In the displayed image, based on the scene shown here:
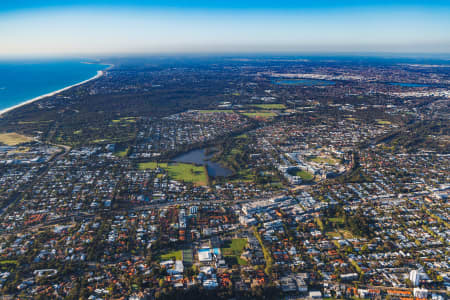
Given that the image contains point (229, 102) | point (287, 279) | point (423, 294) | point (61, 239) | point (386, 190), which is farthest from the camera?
point (229, 102)

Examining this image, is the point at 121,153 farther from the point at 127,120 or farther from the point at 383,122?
the point at 383,122

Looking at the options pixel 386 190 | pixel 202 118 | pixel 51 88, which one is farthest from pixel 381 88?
pixel 51 88

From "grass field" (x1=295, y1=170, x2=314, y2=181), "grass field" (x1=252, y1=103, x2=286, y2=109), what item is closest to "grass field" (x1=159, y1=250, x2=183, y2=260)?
"grass field" (x1=295, y1=170, x2=314, y2=181)

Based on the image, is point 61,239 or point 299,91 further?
point 299,91

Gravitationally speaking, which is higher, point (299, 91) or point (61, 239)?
point (299, 91)


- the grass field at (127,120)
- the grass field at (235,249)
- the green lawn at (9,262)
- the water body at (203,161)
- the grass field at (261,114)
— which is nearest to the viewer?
the green lawn at (9,262)

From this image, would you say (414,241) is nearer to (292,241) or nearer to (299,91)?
(292,241)

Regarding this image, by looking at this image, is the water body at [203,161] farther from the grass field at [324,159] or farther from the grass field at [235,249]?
the grass field at [235,249]

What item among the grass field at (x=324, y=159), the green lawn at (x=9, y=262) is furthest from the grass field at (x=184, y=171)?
the green lawn at (x=9, y=262)
